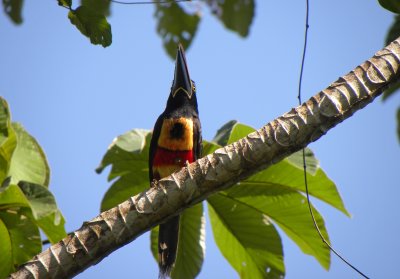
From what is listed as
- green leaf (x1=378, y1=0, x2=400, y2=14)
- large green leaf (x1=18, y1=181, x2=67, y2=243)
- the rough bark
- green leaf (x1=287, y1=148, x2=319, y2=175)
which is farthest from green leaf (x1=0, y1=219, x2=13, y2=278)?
green leaf (x1=378, y1=0, x2=400, y2=14)

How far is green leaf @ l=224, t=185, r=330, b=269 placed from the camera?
376 cm

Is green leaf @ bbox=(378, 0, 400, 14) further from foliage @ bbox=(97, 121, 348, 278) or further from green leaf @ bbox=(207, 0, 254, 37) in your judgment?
foliage @ bbox=(97, 121, 348, 278)

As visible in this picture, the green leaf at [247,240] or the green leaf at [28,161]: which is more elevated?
the green leaf at [28,161]

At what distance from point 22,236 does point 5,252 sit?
0.15 meters

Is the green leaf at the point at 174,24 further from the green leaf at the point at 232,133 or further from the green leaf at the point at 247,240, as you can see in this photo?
the green leaf at the point at 247,240

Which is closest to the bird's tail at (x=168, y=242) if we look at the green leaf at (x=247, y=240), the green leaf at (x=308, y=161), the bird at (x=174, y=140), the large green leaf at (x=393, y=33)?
the bird at (x=174, y=140)

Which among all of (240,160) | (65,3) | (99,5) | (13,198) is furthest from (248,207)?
(65,3)

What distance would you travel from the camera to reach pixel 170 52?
129 inches

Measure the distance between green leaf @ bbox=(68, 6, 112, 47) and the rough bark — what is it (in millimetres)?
756

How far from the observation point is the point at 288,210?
12.4 feet

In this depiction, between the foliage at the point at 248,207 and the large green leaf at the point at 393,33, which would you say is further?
the foliage at the point at 248,207

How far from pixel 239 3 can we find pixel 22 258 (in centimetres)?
190

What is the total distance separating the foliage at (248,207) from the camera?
3.68 m

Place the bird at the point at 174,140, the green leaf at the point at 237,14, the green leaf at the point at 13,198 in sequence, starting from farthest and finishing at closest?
the bird at the point at 174,140 < the green leaf at the point at 13,198 < the green leaf at the point at 237,14
